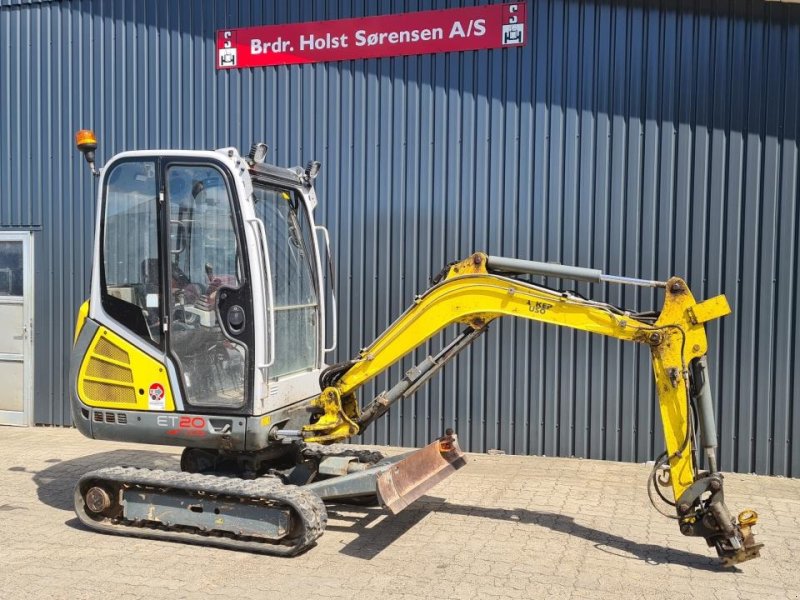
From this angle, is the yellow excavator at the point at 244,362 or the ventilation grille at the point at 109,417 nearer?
the yellow excavator at the point at 244,362

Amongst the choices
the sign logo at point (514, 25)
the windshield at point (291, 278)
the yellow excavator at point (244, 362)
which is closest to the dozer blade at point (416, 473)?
the yellow excavator at point (244, 362)

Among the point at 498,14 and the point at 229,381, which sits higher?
the point at 498,14

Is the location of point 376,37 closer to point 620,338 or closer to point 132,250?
point 132,250

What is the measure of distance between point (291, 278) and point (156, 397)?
4.46 feet

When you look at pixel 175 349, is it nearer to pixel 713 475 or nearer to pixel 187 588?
pixel 187 588

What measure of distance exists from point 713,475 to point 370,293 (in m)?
4.86

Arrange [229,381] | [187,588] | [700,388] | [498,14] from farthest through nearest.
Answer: [498,14] < [229,381] < [700,388] < [187,588]

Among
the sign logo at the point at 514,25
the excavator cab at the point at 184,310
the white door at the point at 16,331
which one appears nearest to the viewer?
the excavator cab at the point at 184,310

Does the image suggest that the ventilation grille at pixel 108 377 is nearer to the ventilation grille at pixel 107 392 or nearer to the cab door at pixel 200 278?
the ventilation grille at pixel 107 392

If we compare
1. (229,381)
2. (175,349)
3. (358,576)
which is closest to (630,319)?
(358,576)

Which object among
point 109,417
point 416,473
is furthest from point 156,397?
point 416,473

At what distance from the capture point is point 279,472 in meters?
6.62

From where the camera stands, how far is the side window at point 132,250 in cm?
610

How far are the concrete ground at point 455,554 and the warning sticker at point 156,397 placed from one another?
968 mm
